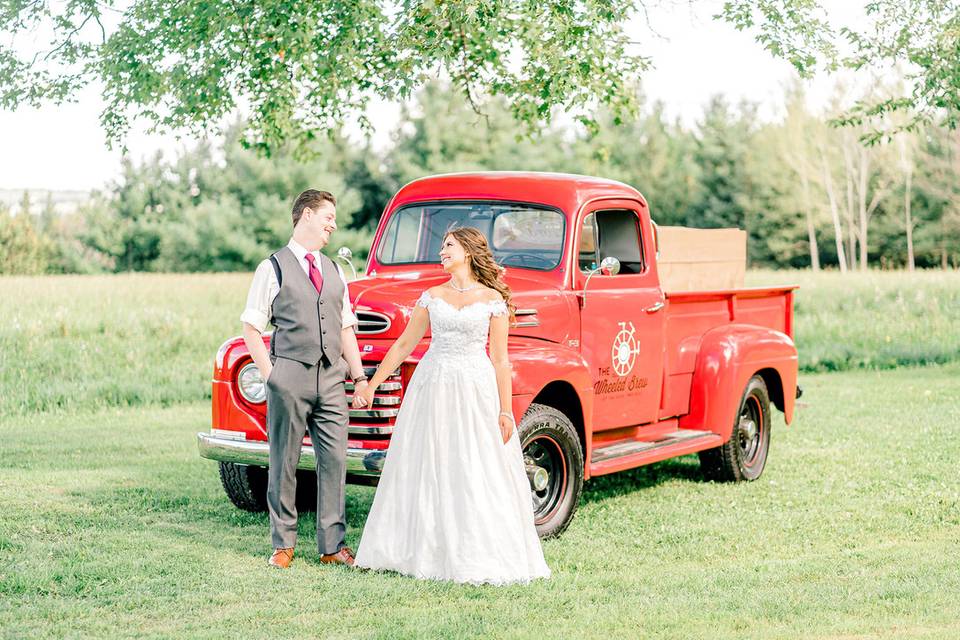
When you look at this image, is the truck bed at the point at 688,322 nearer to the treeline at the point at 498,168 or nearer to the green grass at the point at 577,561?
the green grass at the point at 577,561

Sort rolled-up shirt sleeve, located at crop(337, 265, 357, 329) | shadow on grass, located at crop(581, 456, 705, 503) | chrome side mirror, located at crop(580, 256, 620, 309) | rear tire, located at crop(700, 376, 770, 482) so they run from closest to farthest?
1. rolled-up shirt sleeve, located at crop(337, 265, 357, 329)
2. chrome side mirror, located at crop(580, 256, 620, 309)
3. shadow on grass, located at crop(581, 456, 705, 503)
4. rear tire, located at crop(700, 376, 770, 482)

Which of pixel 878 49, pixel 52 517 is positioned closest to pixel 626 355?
pixel 52 517

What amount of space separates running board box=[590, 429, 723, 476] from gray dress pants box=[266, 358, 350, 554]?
197cm

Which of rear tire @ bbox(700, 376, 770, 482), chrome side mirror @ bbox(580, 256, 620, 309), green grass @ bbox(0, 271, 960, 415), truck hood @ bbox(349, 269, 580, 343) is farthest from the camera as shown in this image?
green grass @ bbox(0, 271, 960, 415)

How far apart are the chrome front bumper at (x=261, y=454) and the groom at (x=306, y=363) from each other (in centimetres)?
19

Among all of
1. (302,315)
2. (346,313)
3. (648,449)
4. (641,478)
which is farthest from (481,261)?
(641,478)

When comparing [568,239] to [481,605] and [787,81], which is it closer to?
[481,605]

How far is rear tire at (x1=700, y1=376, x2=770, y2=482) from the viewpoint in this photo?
32.4 feet

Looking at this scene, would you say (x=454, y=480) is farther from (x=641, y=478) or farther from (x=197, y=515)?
(x=641, y=478)

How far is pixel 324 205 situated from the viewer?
6.82 metres

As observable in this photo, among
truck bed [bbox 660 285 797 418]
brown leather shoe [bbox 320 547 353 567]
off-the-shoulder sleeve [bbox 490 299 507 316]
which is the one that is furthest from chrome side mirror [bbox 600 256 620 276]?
brown leather shoe [bbox 320 547 353 567]

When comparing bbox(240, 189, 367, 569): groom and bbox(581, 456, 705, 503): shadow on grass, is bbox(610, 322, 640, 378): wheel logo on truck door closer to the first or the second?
bbox(581, 456, 705, 503): shadow on grass

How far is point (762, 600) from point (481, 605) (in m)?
1.39

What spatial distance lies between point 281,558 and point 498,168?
52.7 meters
